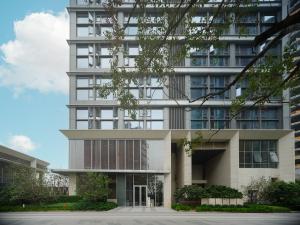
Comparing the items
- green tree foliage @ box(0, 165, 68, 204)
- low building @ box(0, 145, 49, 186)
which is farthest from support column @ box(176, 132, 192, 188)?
low building @ box(0, 145, 49, 186)

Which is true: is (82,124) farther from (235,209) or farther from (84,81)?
(235,209)

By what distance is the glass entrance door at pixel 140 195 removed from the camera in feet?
158

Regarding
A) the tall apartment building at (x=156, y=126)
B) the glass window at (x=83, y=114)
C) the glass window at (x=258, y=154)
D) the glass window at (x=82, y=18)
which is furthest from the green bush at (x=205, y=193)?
the glass window at (x=82, y=18)

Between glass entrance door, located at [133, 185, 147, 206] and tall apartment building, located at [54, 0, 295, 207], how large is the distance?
0.36 feet

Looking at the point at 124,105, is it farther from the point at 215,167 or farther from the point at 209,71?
the point at 215,167

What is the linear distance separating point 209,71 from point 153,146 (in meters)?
10.6

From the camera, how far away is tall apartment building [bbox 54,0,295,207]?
4809 centimetres

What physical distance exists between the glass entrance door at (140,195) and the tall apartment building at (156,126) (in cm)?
11

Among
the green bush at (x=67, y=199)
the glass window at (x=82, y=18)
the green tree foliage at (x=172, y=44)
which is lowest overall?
the green bush at (x=67, y=199)

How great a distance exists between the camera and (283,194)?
4153 centimetres

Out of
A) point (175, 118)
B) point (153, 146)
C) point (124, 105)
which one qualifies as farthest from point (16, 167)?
point (124, 105)

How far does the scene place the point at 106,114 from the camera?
49.4m

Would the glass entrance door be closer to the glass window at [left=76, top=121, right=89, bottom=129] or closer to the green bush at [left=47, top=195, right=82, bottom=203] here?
the green bush at [left=47, top=195, right=82, bottom=203]

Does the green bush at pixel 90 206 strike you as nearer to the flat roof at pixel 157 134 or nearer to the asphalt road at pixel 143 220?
the asphalt road at pixel 143 220
